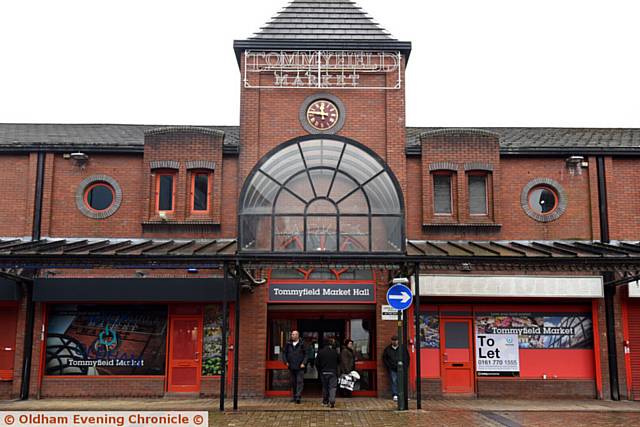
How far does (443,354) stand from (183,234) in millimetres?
6981

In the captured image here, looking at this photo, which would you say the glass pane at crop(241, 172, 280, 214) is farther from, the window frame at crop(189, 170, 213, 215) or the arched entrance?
the window frame at crop(189, 170, 213, 215)

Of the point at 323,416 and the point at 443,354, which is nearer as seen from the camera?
the point at 323,416

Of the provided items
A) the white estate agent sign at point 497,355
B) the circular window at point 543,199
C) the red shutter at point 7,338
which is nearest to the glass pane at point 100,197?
the red shutter at point 7,338

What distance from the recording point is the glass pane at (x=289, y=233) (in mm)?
13859

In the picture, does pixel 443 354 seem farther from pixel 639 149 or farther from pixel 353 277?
pixel 639 149

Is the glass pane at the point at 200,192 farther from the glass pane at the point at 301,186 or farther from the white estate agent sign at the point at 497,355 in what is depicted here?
the white estate agent sign at the point at 497,355

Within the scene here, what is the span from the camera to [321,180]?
574 inches

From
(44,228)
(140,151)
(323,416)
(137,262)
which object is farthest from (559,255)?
(44,228)

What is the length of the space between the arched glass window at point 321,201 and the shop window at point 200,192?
2685 mm

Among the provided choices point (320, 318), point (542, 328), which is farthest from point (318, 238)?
point (542, 328)

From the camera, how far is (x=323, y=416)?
12672mm

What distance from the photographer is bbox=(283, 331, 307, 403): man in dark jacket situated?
47.5ft

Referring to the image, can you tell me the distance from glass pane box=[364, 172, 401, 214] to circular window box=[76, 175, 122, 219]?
253 inches

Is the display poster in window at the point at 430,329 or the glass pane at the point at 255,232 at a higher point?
the glass pane at the point at 255,232
